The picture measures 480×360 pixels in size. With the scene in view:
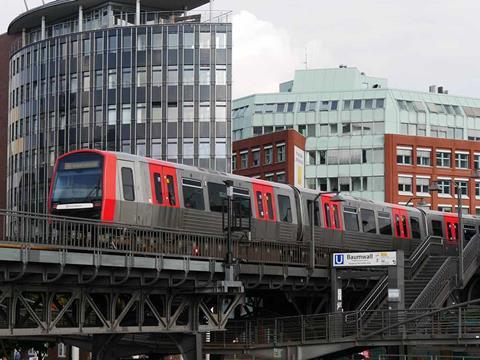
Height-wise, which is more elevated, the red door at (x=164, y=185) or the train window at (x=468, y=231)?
the train window at (x=468, y=231)

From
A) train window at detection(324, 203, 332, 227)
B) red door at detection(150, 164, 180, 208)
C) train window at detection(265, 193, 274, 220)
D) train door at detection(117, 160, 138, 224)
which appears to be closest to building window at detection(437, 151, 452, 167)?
train window at detection(324, 203, 332, 227)

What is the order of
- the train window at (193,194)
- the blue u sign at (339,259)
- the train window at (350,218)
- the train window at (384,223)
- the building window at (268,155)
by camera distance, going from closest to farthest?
the train window at (193,194) < the blue u sign at (339,259) < the train window at (350,218) < the train window at (384,223) < the building window at (268,155)

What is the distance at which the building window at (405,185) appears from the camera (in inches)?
4254

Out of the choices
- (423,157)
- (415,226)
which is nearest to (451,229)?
(415,226)

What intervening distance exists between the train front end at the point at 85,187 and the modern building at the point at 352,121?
2795 inches

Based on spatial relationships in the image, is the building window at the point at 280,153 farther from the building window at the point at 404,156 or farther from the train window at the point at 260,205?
the train window at the point at 260,205

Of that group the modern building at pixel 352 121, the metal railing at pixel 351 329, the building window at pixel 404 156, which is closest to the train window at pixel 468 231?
the metal railing at pixel 351 329

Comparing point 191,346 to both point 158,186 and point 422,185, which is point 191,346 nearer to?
point 158,186

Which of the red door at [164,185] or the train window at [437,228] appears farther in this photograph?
the train window at [437,228]

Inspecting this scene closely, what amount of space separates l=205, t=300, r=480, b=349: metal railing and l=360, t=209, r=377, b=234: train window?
9705 millimetres

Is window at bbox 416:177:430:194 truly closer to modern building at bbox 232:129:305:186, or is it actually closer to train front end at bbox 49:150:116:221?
modern building at bbox 232:129:305:186

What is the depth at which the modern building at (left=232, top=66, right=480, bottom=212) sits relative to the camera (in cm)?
10894

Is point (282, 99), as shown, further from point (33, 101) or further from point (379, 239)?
point (379, 239)

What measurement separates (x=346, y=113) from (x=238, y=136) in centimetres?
1411
